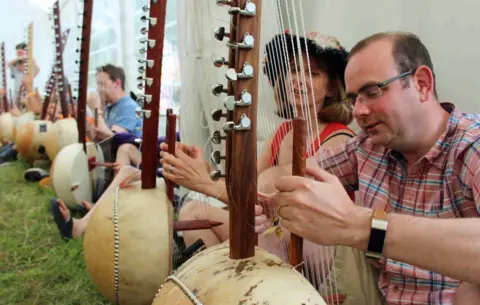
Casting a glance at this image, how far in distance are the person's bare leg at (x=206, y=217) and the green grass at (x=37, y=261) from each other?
400mm

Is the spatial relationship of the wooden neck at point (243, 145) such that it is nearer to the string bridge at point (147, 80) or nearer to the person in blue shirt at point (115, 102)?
the string bridge at point (147, 80)

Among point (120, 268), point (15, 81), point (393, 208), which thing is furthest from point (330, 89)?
point (15, 81)

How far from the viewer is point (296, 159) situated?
2.16 ft

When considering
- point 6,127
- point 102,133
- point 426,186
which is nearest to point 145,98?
point 426,186

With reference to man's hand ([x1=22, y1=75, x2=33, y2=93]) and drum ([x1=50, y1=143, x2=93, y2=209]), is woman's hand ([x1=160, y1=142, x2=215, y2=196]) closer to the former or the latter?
drum ([x1=50, y1=143, x2=93, y2=209])

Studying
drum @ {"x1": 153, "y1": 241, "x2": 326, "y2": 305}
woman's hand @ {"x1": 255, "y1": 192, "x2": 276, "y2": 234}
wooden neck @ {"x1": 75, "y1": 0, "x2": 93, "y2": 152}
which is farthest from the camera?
wooden neck @ {"x1": 75, "y1": 0, "x2": 93, "y2": 152}

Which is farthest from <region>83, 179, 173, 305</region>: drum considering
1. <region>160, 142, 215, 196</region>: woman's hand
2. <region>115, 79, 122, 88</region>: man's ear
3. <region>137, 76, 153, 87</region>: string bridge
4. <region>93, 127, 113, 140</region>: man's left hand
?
<region>115, 79, 122, 88</region>: man's ear

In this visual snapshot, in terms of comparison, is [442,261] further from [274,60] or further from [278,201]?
[274,60]

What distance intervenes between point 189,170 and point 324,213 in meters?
0.68

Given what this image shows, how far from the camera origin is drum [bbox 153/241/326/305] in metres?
0.61

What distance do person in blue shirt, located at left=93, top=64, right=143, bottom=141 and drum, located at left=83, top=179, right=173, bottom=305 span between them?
4.91 feet

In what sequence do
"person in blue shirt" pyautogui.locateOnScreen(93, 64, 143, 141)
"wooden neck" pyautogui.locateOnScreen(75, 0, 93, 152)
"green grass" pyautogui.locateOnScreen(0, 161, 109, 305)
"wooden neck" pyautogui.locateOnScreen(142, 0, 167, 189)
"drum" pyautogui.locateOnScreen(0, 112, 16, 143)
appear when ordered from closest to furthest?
"wooden neck" pyautogui.locateOnScreen(142, 0, 167, 189) < "green grass" pyautogui.locateOnScreen(0, 161, 109, 305) < "wooden neck" pyautogui.locateOnScreen(75, 0, 93, 152) < "person in blue shirt" pyautogui.locateOnScreen(93, 64, 143, 141) < "drum" pyautogui.locateOnScreen(0, 112, 16, 143)

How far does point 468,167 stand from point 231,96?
0.47m

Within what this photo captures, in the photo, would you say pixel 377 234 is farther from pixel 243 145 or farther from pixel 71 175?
pixel 71 175
